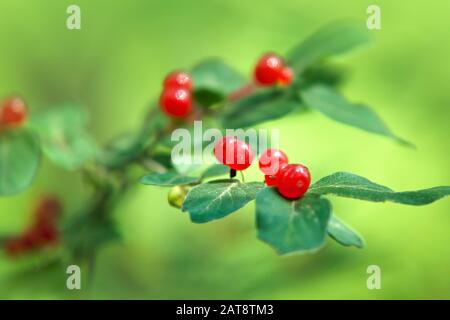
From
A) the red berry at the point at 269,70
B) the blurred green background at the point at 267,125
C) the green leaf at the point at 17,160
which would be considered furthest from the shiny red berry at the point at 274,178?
the blurred green background at the point at 267,125

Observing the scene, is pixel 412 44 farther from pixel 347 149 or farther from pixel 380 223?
pixel 380 223

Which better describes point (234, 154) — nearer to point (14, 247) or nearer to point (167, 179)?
point (167, 179)

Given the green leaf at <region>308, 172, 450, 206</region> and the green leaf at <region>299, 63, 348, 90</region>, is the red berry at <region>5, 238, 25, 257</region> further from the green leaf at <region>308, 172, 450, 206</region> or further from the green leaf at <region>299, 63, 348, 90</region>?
the green leaf at <region>308, 172, 450, 206</region>

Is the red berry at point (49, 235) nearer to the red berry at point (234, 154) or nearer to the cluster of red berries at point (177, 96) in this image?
the cluster of red berries at point (177, 96)

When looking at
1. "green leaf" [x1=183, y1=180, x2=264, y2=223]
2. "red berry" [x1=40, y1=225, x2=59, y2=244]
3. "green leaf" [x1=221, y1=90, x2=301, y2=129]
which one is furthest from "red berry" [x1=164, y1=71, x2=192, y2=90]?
"red berry" [x1=40, y1=225, x2=59, y2=244]

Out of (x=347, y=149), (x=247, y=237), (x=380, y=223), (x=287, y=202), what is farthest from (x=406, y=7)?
(x=287, y=202)

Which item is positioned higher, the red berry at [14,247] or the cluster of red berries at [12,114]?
the cluster of red berries at [12,114]

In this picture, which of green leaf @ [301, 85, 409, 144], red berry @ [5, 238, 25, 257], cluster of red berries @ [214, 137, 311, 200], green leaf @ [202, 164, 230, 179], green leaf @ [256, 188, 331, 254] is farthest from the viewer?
red berry @ [5, 238, 25, 257]
